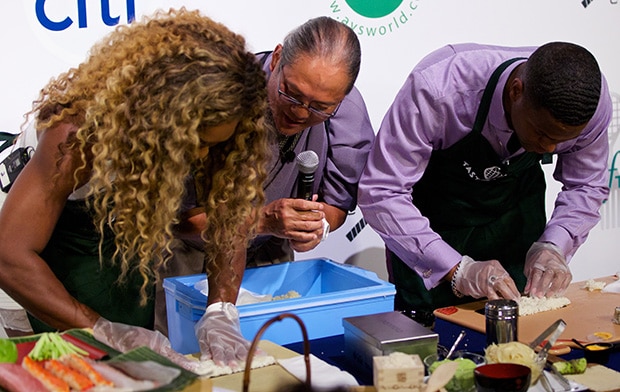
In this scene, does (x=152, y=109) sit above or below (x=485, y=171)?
above

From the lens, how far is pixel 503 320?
5.38 feet

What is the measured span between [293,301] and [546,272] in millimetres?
748

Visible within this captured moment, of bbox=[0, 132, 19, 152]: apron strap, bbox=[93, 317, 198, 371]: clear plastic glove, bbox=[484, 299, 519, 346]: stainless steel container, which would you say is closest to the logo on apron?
bbox=[484, 299, 519, 346]: stainless steel container

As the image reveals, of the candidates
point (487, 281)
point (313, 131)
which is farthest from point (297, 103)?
point (487, 281)

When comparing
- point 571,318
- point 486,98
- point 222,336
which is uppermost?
point 486,98

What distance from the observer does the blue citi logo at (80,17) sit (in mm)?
2303

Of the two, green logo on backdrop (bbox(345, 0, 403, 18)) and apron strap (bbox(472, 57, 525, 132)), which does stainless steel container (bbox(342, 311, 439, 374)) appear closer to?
apron strap (bbox(472, 57, 525, 132))

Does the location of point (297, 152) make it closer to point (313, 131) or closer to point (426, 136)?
point (313, 131)

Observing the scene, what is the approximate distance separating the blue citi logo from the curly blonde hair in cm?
79

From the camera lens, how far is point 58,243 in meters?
1.75

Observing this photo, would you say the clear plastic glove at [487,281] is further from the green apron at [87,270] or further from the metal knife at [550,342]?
the green apron at [87,270]

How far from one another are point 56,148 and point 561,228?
58.0 inches

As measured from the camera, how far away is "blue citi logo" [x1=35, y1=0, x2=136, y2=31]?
230 cm

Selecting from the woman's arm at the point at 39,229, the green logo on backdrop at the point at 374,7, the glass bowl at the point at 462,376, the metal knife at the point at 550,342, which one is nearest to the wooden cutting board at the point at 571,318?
the metal knife at the point at 550,342
